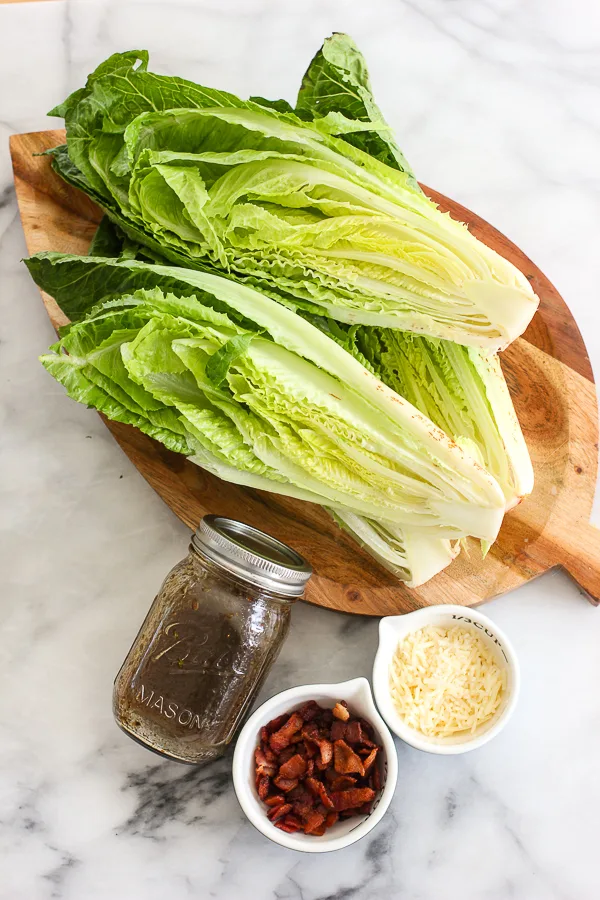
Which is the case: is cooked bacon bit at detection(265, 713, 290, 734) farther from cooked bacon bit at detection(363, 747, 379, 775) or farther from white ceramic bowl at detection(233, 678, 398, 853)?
cooked bacon bit at detection(363, 747, 379, 775)

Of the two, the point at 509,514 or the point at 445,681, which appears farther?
the point at 509,514

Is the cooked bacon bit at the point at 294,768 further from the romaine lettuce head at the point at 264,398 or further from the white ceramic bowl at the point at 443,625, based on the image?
the romaine lettuce head at the point at 264,398

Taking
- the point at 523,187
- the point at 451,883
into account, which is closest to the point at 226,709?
the point at 451,883

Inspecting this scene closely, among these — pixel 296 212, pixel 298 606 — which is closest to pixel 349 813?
pixel 298 606

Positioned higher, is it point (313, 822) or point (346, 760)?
point (346, 760)

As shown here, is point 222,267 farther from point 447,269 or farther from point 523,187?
point 523,187

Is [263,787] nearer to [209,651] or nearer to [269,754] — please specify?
[269,754]
